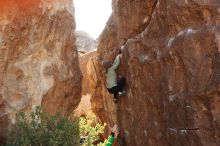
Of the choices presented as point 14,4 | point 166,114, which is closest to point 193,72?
point 166,114

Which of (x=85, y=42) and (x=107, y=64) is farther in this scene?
(x=85, y=42)

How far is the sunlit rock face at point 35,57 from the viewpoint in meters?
9.13

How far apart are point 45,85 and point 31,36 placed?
119 centimetres

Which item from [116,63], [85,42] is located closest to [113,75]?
[116,63]

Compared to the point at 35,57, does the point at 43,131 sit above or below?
below

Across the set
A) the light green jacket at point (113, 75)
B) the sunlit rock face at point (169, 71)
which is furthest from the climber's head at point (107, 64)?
the light green jacket at point (113, 75)

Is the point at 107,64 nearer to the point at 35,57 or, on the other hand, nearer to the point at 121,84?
the point at 121,84

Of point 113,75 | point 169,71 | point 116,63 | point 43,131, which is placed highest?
point 116,63

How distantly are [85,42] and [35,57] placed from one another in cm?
1995

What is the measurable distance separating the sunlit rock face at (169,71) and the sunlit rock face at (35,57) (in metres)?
1.61

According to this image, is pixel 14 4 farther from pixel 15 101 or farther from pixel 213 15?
pixel 213 15

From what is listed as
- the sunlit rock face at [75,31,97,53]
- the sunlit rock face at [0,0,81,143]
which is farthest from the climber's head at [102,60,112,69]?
the sunlit rock face at [75,31,97,53]

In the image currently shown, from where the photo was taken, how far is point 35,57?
970 cm

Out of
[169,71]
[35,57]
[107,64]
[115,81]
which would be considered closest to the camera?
[169,71]
